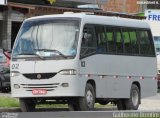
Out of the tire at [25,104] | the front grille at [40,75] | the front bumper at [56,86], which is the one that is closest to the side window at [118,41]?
the front bumper at [56,86]

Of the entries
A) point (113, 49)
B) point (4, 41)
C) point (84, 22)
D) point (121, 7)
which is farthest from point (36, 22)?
point (121, 7)

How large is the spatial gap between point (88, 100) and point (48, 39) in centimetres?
220

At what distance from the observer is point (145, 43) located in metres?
23.7

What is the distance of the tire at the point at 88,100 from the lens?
765 inches

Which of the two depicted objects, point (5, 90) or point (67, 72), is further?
point (5, 90)

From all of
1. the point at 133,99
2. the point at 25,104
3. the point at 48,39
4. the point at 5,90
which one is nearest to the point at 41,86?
the point at 25,104

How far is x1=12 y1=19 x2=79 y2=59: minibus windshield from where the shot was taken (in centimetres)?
1928

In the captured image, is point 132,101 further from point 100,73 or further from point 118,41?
point 100,73

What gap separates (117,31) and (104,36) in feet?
3.69

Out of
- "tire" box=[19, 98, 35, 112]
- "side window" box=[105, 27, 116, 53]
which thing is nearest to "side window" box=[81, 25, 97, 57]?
"side window" box=[105, 27, 116, 53]

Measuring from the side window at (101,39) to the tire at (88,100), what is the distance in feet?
4.28

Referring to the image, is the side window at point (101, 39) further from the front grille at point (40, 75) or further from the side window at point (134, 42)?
the front grille at point (40, 75)

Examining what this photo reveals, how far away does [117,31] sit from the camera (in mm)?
22078

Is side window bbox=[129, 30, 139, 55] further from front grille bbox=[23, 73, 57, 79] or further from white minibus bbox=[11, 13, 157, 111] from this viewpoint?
front grille bbox=[23, 73, 57, 79]
